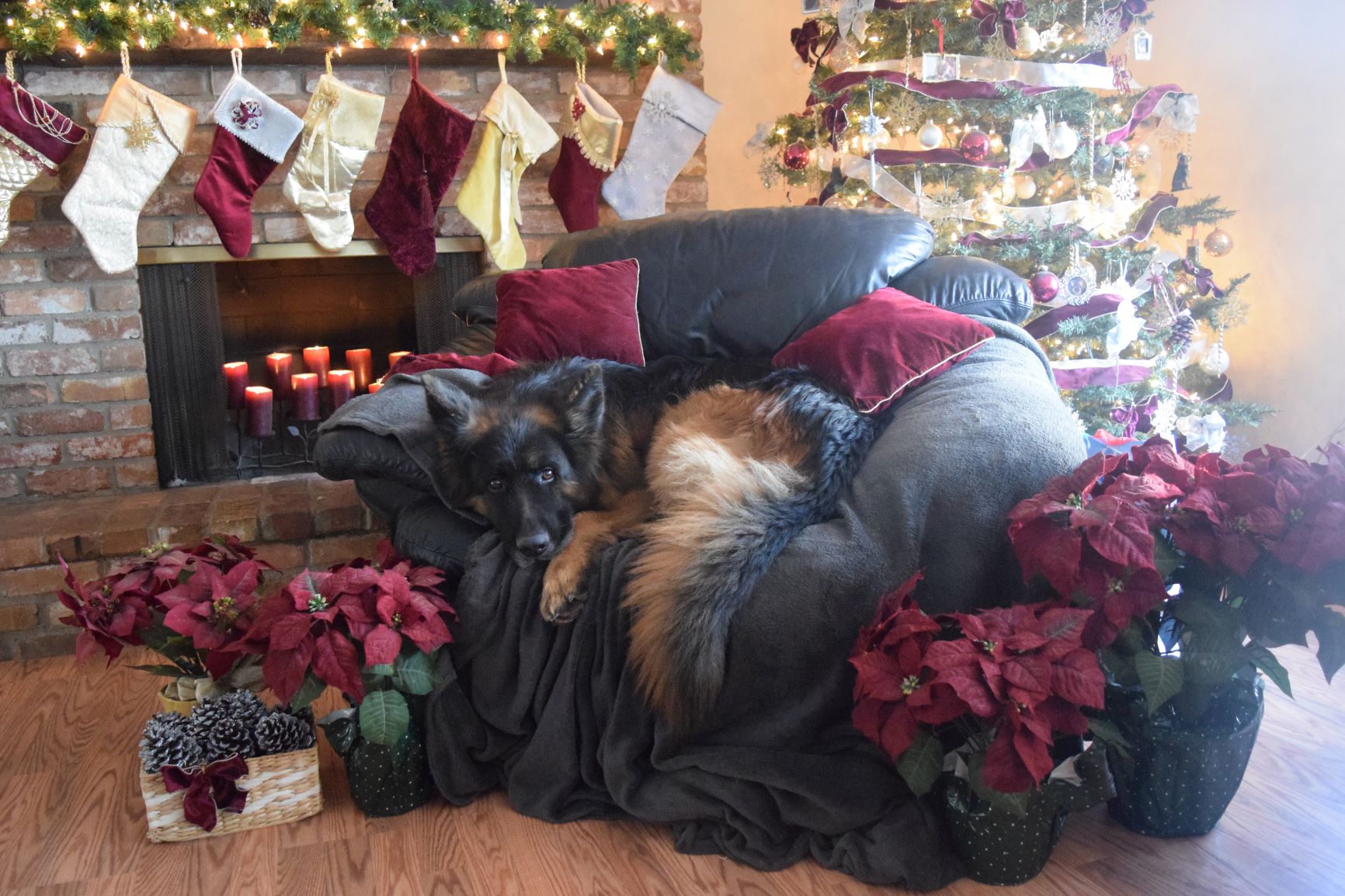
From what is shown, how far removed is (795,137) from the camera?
4055mm

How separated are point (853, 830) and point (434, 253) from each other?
2617 mm

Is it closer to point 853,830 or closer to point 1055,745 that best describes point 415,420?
point 853,830

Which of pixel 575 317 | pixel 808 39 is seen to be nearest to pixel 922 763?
pixel 575 317

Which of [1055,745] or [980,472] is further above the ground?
[980,472]

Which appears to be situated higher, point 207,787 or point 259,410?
point 259,410

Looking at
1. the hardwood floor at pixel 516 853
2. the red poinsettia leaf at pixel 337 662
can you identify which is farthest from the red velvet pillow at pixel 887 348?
the red poinsettia leaf at pixel 337 662

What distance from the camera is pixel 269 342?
3807 mm

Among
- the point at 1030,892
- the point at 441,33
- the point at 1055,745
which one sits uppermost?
the point at 441,33

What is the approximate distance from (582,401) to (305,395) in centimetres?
191

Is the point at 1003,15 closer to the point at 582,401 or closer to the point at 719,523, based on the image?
the point at 582,401

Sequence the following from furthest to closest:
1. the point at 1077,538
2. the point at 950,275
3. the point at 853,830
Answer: the point at 950,275, the point at 853,830, the point at 1077,538

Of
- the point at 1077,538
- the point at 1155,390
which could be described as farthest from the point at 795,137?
the point at 1077,538

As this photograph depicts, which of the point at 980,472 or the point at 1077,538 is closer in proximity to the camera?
the point at 1077,538

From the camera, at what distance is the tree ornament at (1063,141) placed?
136 inches
